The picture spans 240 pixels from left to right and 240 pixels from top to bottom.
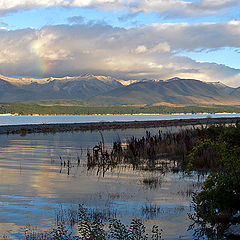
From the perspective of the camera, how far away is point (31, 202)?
1538 cm

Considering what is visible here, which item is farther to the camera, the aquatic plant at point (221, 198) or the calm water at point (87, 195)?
the calm water at point (87, 195)

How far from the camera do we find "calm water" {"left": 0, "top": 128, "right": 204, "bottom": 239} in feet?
41.4

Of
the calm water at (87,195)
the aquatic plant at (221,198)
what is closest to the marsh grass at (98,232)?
the calm water at (87,195)

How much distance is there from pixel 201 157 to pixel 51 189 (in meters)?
9.82

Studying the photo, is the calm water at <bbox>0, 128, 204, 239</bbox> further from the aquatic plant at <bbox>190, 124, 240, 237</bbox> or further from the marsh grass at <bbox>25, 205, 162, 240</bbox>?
the aquatic plant at <bbox>190, 124, 240, 237</bbox>

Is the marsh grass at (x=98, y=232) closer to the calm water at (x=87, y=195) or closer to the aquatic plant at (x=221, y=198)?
the calm water at (x=87, y=195)

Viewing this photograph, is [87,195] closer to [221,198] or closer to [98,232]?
[98,232]

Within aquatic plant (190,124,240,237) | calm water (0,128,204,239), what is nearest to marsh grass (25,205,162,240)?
calm water (0,128,204,239)

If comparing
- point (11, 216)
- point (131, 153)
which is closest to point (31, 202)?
point (11, 216)

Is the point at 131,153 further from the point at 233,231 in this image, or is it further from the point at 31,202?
the point at 233,231

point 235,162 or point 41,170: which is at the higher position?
point 235,162

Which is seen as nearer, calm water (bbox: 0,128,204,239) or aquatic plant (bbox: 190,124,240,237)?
aquatic plant (bbox: 190,124,240,237)

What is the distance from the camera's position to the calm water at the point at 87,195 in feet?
41.4

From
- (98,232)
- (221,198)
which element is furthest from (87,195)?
(221,198)
